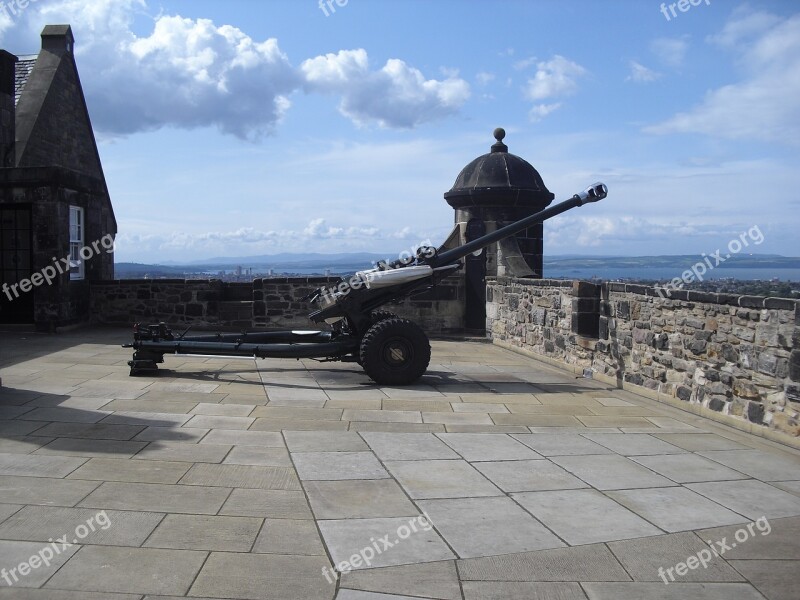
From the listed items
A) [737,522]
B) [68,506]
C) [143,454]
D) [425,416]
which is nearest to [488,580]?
[737,522]

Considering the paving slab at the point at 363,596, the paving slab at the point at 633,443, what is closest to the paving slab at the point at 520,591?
the paving slab at the point at 363,596

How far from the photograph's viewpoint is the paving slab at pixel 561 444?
556 cm

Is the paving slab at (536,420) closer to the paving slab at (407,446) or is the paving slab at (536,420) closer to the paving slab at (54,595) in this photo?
the paving slab at (407,446)

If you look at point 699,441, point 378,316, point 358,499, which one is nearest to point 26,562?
point 358,499

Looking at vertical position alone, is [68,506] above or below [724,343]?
below

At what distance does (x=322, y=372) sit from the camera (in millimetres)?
9320

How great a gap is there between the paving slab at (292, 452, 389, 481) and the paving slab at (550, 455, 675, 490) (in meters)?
1.39

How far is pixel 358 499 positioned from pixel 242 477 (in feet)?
2.78

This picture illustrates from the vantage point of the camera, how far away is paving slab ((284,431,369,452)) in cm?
545

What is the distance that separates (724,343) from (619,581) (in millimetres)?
4090

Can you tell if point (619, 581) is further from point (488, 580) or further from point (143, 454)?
point (143, 454)

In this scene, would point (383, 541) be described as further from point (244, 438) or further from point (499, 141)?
point (499, 141)

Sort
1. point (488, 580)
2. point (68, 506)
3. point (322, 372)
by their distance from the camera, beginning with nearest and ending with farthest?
point (488, 580) → point (68, 506) → point (322, 372)

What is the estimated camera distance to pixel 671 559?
3.55 m
